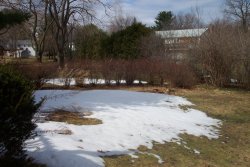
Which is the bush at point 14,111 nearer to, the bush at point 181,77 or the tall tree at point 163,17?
the bush at point 181,77

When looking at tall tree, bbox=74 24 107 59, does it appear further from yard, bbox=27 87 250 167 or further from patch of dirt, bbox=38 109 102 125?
patch of dirt, bbox=38 109 102 125

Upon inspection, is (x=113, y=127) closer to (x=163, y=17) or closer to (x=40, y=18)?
(x=40, y=18)

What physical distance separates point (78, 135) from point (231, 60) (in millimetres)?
13716

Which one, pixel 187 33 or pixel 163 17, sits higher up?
pixel 163 17

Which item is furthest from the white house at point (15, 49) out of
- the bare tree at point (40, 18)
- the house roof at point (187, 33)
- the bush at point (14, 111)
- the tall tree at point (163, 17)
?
the tall tree at point (163, 17)

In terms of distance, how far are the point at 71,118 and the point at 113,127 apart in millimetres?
1068

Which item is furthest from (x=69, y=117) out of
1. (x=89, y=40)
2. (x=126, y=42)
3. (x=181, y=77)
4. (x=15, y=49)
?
(x=89, y=40)

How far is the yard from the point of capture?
6648 millimetres

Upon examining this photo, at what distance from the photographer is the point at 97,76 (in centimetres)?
1741

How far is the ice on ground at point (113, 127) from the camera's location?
6.41 m

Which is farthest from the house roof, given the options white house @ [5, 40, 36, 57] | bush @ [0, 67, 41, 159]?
bush @ [0, 67, 41, 159]

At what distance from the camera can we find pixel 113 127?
8641 millimetres

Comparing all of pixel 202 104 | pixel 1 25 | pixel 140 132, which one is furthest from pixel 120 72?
pixel 1 25

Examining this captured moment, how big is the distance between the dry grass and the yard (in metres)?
0.07
